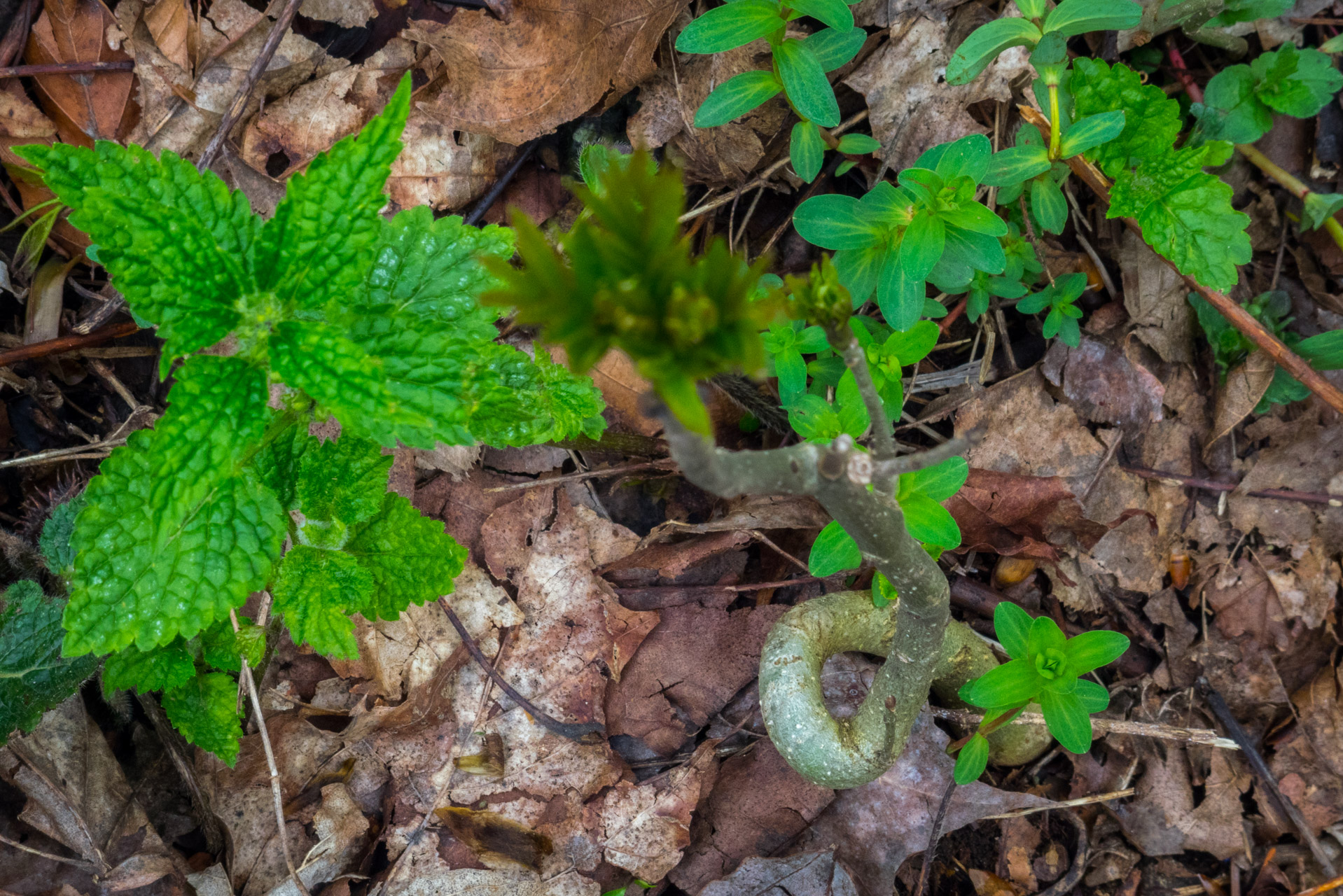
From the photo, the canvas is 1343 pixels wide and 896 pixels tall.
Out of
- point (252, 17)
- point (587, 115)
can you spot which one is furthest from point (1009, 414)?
point (252, 17)

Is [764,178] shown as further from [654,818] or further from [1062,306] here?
[654,818]

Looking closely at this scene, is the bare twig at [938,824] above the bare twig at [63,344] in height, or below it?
below

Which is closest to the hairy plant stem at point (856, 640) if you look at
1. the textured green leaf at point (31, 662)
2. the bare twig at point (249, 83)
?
the bare twig at point (249, 83)

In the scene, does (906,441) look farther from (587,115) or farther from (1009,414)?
(587,115)

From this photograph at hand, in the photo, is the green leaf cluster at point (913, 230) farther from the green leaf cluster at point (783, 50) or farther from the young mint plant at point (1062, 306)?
the young mint plant at point (1062, 306)

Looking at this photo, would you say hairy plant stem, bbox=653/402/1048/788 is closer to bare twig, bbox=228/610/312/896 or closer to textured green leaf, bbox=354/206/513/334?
textured green leaf, bbox=354/206/513/334
